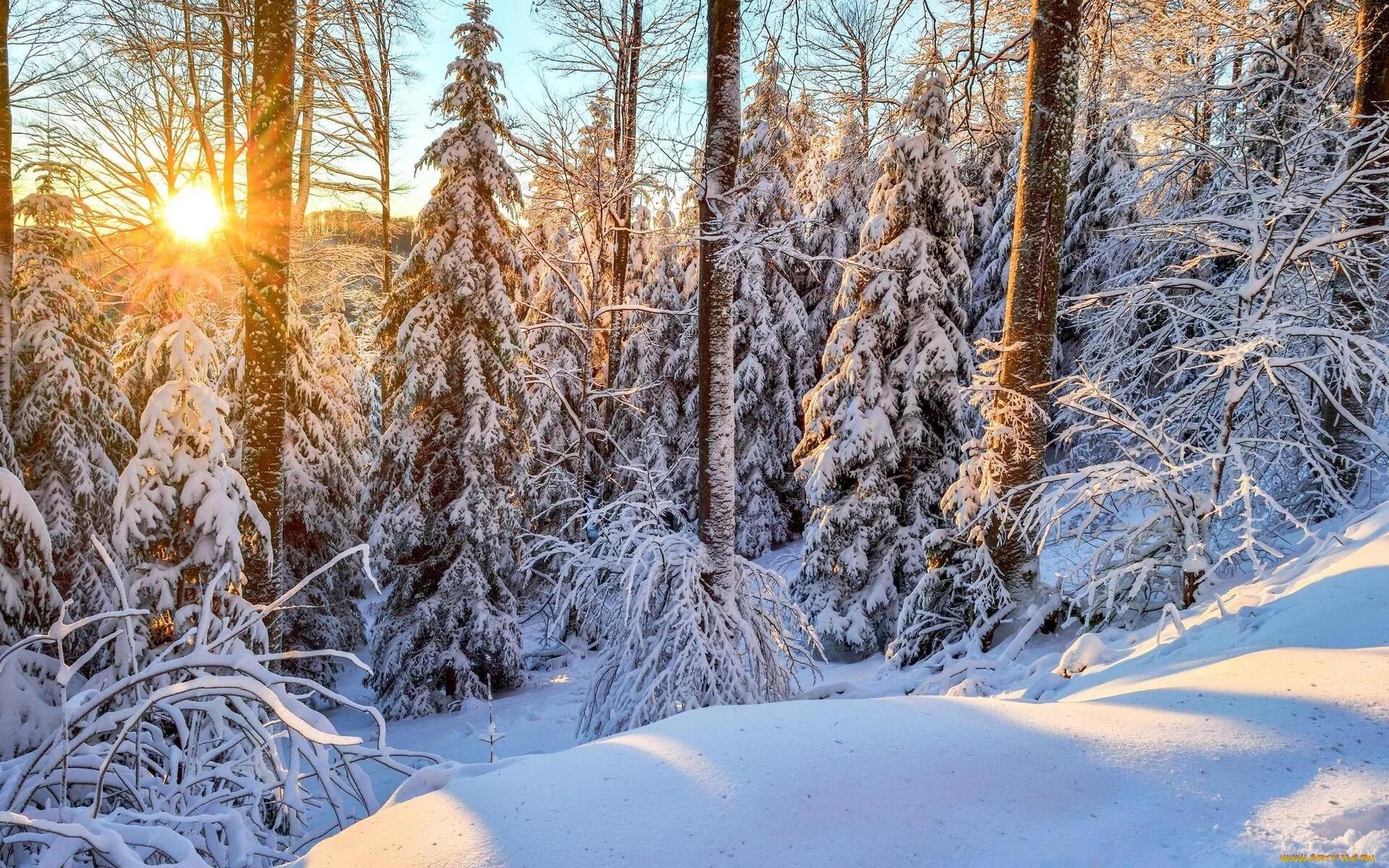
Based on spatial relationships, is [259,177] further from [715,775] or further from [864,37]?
[864,37]

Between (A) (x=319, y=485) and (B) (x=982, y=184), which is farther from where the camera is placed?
(B) (x=982, y=184)

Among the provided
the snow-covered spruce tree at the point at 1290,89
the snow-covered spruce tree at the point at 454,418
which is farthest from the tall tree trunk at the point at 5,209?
the snow-covered spruce tree at the point at 1290,89

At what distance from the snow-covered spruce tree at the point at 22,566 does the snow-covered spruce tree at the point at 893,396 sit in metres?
9.46

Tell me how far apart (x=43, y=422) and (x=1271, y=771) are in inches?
483

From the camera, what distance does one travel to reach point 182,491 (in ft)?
21.8

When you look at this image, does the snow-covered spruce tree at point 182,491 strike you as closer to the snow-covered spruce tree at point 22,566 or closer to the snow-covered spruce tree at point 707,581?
the snow-covered spruce tree at point 22,566

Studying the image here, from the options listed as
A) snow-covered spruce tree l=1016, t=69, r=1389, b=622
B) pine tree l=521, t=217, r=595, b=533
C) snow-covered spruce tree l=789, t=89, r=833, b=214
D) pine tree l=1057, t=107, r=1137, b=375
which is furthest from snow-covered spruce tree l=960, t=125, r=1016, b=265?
snow-covered spruce tree l=1016, t=69, r=1389, b=622

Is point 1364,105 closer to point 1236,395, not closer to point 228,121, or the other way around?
point 1236,395

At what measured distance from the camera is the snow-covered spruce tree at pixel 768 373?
16938 mm

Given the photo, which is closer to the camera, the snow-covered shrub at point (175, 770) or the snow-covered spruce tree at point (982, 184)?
the snow-covered shrub at point (175, 770)

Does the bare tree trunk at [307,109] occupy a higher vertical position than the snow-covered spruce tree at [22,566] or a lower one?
higher

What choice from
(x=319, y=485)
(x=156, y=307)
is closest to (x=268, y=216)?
(x=156, y=307)

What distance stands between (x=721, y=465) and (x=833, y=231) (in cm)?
1373

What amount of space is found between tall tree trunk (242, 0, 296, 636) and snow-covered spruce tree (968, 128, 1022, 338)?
14619 millimetres
